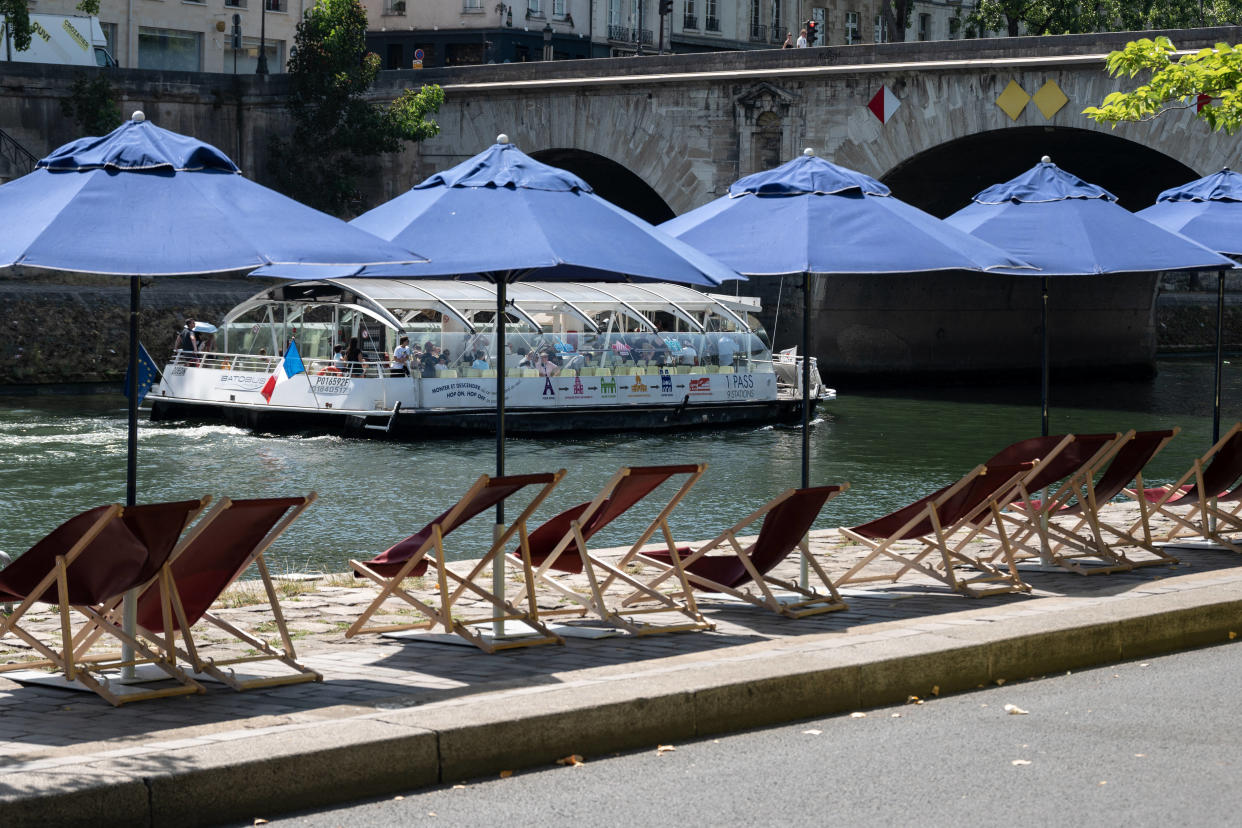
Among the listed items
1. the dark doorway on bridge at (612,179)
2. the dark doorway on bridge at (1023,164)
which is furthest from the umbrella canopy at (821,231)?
the dark doorway on bridge at (612,179)

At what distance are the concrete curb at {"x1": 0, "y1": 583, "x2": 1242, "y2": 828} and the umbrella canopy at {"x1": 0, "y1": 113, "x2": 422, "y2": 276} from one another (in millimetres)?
1747

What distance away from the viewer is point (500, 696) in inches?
249

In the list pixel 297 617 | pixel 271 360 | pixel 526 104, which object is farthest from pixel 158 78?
pixel 297 617

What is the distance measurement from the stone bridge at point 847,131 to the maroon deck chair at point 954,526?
23.3 m

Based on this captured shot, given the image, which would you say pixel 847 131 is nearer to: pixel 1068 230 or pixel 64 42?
pixel 64 42

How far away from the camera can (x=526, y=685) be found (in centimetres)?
662

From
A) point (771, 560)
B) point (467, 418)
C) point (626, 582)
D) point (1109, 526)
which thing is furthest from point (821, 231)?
point (467, 418)

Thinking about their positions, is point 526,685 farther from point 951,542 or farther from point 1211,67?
point 1211,67

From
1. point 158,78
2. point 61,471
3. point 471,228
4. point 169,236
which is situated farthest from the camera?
point 158,78

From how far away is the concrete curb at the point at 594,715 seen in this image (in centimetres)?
513

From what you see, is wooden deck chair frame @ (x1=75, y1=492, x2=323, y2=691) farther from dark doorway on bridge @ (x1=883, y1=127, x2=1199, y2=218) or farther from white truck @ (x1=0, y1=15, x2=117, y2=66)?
white truck @ (x1=0, y1=15, x2=117, y2=66)

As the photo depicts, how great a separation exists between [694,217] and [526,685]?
3778 millimetres

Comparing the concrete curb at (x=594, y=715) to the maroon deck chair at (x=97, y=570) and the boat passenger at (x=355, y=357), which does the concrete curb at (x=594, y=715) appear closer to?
the maroon deck chair at (x=97, y=570)

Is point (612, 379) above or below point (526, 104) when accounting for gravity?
below
